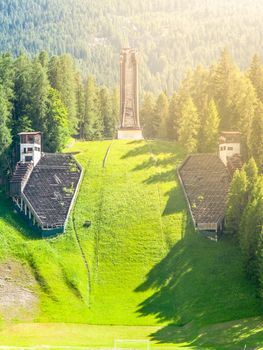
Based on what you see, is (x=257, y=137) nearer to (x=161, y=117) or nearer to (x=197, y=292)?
(x=197, y=292)

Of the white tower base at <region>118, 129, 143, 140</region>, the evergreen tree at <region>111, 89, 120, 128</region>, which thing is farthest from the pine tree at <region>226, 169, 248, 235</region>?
the evergreen tree at <region>111, 89, 120, 128</region>

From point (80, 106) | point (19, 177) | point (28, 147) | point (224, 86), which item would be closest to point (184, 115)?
point (224, 86)

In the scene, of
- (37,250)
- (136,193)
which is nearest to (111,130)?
(136,193)

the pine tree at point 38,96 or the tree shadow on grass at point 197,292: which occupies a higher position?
the pine tree at point 38,96

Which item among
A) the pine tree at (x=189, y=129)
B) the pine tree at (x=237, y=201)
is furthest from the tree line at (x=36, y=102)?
the pine tree at (x=237, y=201)

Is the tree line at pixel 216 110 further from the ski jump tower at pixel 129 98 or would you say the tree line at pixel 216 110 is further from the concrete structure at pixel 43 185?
the concrete structure at pixel 43 185

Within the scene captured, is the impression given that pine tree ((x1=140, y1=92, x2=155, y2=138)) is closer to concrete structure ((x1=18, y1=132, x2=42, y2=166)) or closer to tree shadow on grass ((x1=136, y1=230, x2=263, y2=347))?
concrete structure ((x1=18, y1=132, x2=42, y2=166))

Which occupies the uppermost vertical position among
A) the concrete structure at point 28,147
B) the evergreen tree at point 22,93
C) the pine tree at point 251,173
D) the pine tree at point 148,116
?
the evergreen tree at point 22,93
